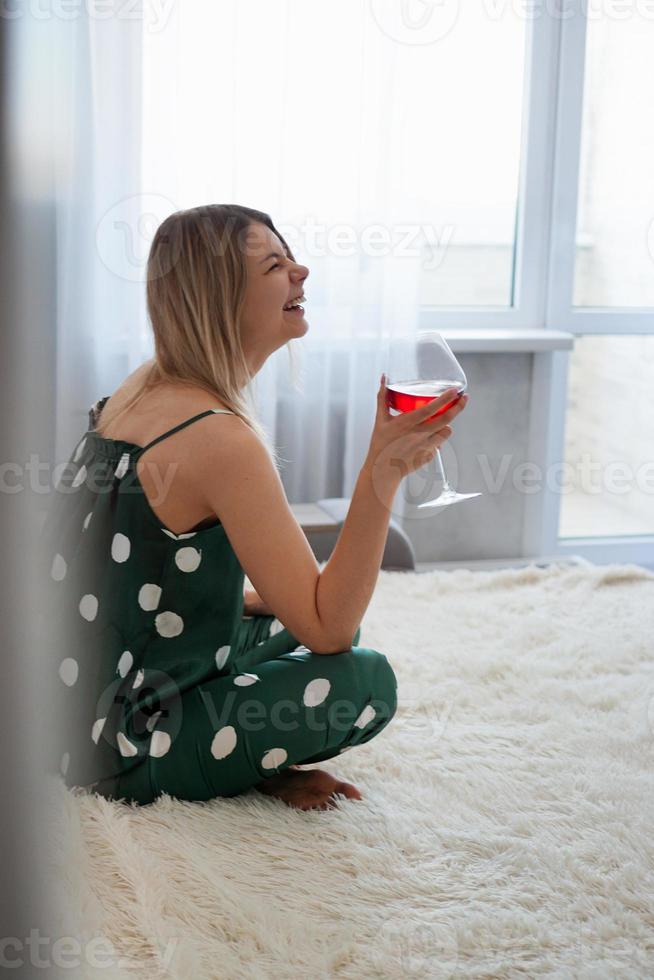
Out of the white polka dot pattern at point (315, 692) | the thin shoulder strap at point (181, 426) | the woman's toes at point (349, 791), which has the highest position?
the thin shoulder strap at point (181, 426)

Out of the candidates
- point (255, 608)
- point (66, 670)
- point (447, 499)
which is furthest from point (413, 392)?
point (66, 670)

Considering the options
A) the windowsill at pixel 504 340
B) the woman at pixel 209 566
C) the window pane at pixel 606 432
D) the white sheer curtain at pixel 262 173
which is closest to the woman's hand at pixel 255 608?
the woman at pixel 209 566

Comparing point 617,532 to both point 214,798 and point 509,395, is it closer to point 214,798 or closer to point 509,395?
point 509,395

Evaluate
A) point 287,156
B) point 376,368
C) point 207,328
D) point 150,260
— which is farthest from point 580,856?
point 287,156

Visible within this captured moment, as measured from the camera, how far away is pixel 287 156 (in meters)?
2.34

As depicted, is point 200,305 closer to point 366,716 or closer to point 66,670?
point 366,716

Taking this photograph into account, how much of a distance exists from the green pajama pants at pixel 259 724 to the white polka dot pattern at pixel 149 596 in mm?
112

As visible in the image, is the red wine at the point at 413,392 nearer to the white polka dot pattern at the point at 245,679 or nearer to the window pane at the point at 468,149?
the white polka dot pattern at the point at 245,679

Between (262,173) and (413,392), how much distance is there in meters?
1.33

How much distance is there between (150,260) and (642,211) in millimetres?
1892

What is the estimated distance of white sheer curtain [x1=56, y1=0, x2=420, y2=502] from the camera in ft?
7.20

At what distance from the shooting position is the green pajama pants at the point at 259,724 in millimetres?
1166

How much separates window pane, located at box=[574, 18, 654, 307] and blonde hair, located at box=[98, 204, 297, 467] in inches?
69.4

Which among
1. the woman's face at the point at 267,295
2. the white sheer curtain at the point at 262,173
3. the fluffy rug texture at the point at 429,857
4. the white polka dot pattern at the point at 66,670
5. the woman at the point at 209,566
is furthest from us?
the white sheer curtain at the point at 262,173
